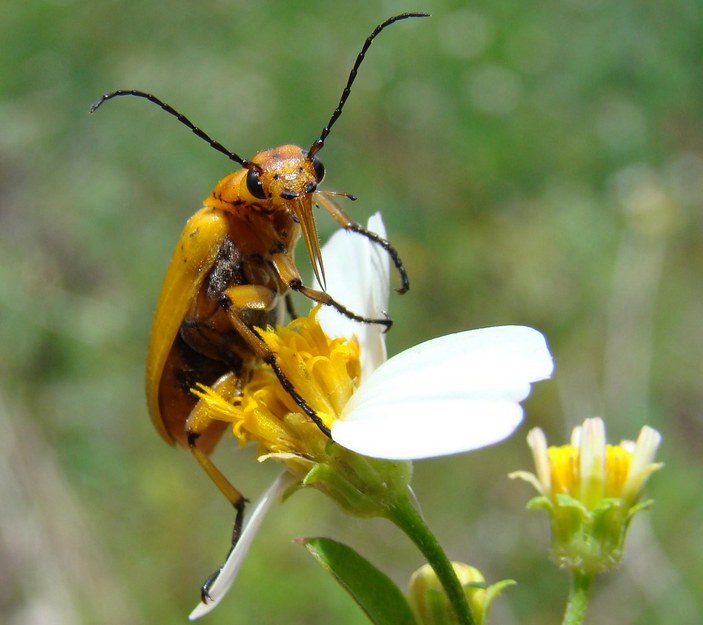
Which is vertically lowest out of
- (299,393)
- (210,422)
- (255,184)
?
(299,393)

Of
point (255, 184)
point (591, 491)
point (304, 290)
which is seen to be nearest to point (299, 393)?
point (304, 290)

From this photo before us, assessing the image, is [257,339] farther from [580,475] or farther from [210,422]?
[580,475]

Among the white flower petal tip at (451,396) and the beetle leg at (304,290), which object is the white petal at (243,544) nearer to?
the white flower petal tip at (451,396)

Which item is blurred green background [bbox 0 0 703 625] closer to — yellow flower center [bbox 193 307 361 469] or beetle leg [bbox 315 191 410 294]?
beetle leg [bbox 315 191 410 294]

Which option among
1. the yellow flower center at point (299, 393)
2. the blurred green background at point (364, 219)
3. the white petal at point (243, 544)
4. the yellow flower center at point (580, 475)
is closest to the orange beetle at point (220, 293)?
the yellow flower center at point (299, 393)

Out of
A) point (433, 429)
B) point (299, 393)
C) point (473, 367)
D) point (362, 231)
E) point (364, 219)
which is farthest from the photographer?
point (364, 219)

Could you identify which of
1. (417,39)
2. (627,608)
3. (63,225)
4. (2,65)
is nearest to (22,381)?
(63,225)
